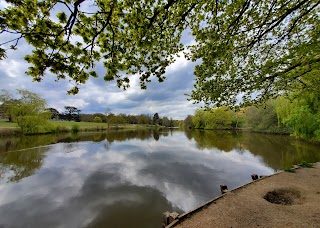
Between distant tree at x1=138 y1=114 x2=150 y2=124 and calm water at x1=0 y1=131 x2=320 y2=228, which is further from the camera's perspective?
distant tree at x1=138 y1=114 x2=150 y2=124

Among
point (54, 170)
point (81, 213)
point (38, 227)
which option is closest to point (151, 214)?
point (81, 213)

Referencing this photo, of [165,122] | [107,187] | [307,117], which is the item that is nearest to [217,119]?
[165,122]

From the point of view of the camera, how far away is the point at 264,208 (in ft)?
16.6

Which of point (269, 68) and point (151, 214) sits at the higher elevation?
point (269, 68)

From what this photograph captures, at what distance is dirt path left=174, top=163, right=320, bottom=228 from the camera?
4.38m

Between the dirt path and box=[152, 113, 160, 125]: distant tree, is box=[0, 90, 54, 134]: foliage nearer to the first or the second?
the dirt path

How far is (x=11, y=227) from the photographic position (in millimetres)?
6184

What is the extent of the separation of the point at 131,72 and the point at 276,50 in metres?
6.61

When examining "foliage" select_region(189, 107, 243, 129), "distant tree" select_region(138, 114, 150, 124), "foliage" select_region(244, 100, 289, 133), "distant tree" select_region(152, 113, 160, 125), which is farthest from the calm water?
→ "distant tree" select_region(152, 113, 160, 125)

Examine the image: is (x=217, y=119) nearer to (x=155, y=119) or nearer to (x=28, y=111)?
(x=155, y=119)

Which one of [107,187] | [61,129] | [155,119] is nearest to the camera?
[107,187]

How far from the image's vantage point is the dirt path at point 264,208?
4.38 m

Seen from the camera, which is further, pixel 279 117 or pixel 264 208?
pixel 279 117

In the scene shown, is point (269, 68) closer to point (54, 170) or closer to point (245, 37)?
point (245, 37)
